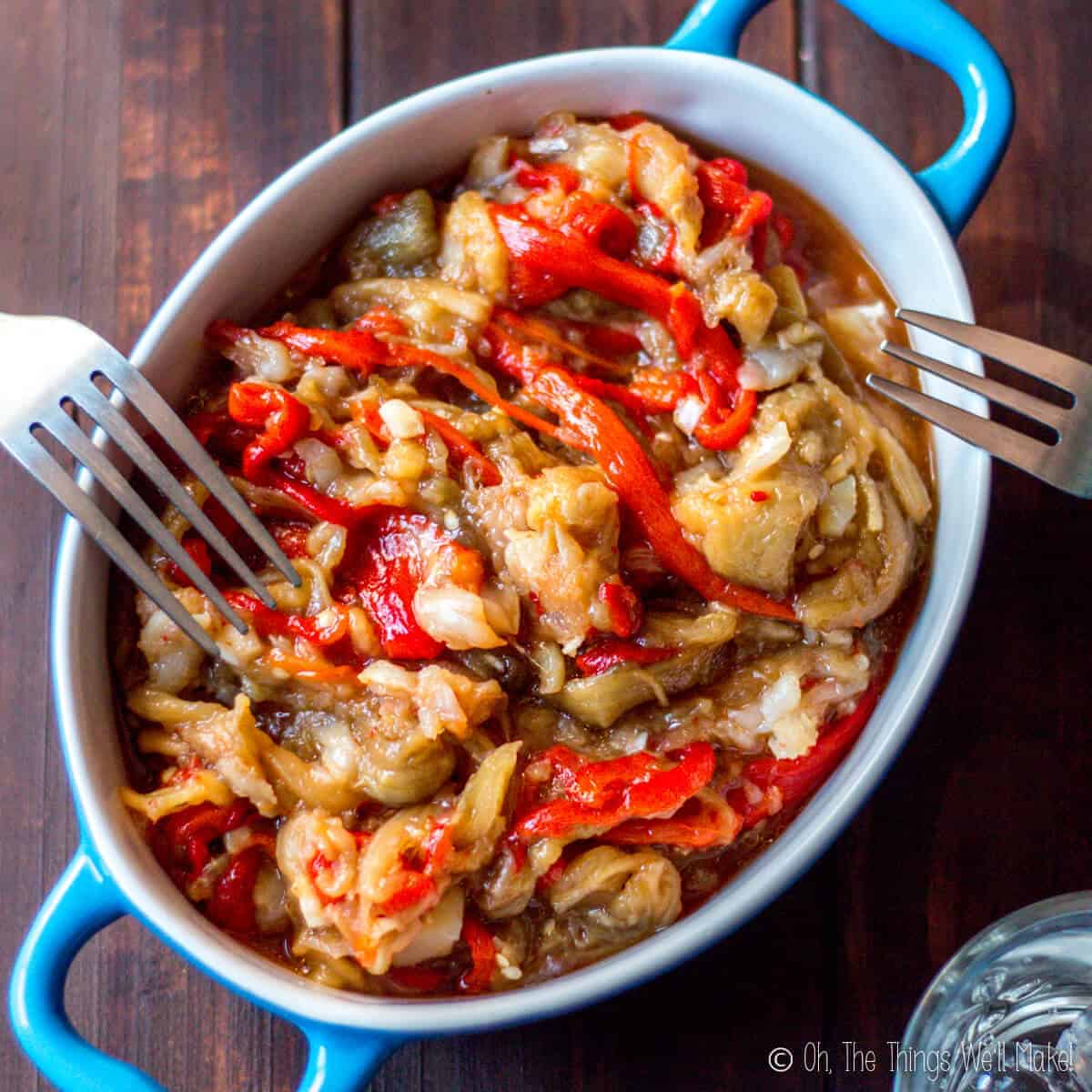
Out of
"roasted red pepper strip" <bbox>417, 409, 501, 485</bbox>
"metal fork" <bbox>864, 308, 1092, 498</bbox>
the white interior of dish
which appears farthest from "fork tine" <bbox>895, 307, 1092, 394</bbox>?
Result: "roasted red pepper strip" <bbox>417, 409, 501, 485</bbox>

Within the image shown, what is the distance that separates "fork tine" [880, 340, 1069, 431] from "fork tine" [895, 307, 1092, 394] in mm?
45

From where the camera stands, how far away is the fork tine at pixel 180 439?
2.26 m

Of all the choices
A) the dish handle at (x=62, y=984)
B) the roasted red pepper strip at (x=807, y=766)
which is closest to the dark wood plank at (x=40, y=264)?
the dish handle at (x=62, y=984)

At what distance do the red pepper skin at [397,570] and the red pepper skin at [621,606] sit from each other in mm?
240

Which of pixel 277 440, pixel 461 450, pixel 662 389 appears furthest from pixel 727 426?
pixel 277 440

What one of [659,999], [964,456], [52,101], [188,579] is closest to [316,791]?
[188,579]

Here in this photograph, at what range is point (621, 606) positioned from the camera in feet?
7.63

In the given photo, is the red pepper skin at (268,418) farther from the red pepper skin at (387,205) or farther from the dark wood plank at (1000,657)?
the dark wood plank at (1000,657)

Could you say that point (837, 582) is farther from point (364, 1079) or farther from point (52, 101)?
point (52, 101)

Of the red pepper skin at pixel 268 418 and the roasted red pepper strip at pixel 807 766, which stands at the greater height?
the red pepper skin at pixel 268 418

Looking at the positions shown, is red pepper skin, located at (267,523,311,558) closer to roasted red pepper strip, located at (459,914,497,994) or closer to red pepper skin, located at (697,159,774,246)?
roasted red pepper strip, located at (459,914,497,994)

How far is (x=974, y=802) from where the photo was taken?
9.53 ft

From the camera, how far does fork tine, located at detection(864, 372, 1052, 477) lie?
7.77 ft

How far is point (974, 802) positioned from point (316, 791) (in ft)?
5.09
